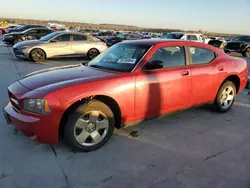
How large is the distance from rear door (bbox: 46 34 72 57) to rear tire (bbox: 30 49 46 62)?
0.29m

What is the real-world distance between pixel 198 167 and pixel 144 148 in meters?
0.82

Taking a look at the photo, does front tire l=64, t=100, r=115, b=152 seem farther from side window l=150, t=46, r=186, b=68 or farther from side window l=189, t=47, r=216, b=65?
side window l=189, t=47, r=216, b=65

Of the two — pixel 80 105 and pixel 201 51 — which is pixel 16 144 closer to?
pixel 80 105

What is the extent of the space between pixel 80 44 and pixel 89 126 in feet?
34.6

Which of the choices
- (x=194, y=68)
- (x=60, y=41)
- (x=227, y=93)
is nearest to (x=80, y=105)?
(x=194, y=68)

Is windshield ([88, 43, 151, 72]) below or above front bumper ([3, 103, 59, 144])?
above

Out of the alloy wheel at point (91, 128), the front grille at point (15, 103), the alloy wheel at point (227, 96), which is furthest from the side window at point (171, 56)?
the front grille at point (15, 103)

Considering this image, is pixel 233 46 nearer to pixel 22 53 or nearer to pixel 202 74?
pixel 22 53

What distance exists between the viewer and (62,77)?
12.7 feet

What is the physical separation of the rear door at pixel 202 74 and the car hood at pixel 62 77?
1626 millimetres

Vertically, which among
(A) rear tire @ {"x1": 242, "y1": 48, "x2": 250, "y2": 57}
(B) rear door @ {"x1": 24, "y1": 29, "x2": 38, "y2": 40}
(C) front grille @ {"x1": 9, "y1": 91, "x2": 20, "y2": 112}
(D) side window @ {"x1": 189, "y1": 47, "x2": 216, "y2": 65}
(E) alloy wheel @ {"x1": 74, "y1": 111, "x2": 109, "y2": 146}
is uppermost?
(D) side window @ {"x1": 189, "y1": 47, "x2": 216, "y2": 65}

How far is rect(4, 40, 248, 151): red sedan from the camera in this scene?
338 centimetres

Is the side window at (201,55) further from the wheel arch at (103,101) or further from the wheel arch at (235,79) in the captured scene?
the wheel arch at (103,101)

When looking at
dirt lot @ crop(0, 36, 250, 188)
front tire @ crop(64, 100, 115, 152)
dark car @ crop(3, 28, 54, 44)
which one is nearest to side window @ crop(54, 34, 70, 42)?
dark car @ crop(3, 28, 54, 44)
